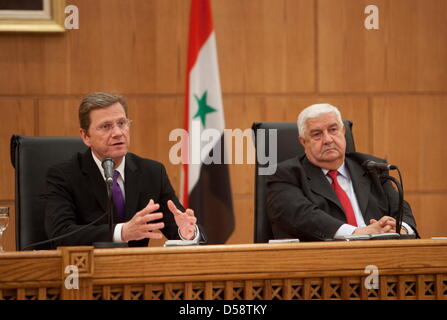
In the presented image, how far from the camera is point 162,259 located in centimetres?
204

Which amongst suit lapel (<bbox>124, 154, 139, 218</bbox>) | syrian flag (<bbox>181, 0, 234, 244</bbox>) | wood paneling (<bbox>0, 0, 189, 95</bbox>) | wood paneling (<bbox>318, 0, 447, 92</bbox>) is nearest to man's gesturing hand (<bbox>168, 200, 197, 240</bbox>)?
suit lapel (<bbox>124, 154, 139, 218</bbox>)

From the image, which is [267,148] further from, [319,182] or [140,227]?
[140,227]

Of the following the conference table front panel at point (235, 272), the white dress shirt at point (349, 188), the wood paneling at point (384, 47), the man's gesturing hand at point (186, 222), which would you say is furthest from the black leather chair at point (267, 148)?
the wood paneling at point (384, 47)

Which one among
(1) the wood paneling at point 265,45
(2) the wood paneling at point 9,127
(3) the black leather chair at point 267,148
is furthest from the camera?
(1) the wood paneling at point 265,45

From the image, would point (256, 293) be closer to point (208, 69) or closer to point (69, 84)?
point (208, 69)

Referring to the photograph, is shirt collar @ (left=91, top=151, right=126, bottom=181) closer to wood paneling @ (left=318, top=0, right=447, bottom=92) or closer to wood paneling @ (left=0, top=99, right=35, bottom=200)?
wood paneling @ (left=0, top=99, right=35, bottom=200)

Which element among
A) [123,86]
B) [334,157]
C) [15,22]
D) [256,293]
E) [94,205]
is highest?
[15,22]

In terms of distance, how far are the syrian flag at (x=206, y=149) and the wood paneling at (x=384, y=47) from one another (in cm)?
85

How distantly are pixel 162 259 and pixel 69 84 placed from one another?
274 centimetres

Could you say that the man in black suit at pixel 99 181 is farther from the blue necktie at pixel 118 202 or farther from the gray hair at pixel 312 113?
the gray hair at pixel 312 113

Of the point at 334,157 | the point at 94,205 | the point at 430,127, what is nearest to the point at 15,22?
Result: the point at 94,205

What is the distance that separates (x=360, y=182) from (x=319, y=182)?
0.71ft

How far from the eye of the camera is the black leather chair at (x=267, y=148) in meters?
3.34

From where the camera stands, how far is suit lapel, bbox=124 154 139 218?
3.10 meters
